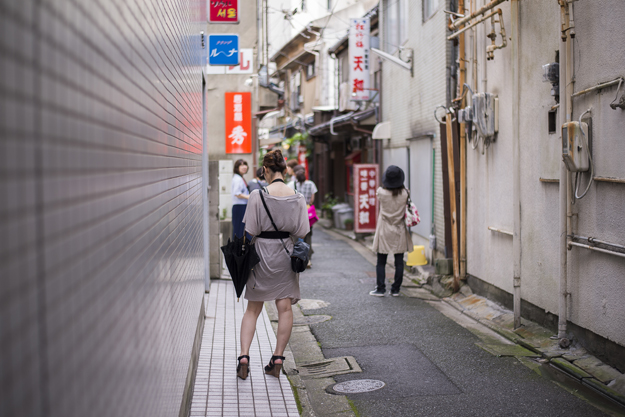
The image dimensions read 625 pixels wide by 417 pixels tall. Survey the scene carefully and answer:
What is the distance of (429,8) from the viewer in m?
13.8

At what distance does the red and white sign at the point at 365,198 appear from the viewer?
18.8 m

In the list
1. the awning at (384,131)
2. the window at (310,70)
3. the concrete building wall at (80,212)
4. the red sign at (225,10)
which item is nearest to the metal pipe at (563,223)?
the concrete building wall at (80,212)

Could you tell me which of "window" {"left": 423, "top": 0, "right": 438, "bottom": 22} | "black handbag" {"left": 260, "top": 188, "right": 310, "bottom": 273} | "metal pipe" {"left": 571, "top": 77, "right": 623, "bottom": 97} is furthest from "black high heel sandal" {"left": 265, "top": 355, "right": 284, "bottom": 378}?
"window" {"left": 423, "top": 0, "right": 438, "bottom": 22}

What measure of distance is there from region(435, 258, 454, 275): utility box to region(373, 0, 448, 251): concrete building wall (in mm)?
1320

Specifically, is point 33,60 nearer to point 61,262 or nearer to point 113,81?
point 61,262

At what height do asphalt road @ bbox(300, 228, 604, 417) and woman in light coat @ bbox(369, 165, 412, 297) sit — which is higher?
woman in light coat @ bbox(369, 165, 412, 297)

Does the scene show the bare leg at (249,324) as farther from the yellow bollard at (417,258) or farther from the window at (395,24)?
the window at (395,24)

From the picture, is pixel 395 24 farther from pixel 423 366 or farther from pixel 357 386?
pixel 357 386

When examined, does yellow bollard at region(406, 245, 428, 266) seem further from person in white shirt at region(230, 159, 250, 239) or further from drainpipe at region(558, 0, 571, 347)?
drainpipe at region(558, 0, 571, 347)

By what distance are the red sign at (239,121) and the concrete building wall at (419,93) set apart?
406 centimetres

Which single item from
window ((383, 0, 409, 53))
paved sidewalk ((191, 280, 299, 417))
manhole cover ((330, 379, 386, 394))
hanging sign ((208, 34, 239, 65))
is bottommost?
manhole cover ((330, 379, 386, 394))

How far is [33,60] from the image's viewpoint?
1.28m

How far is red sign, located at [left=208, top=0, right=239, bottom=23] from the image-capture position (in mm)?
14008

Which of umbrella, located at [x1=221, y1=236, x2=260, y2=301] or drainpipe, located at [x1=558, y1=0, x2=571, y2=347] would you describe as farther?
drainpipe, located at [x1=558, y1=0, x2=571, y2=347]
